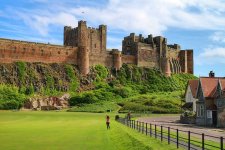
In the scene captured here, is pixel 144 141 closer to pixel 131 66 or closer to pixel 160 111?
pixel 160 111

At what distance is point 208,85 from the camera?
54.9 meters

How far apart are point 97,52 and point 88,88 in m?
13.4

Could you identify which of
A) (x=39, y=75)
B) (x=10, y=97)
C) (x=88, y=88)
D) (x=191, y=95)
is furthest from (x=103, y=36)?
(x=191, y=95)

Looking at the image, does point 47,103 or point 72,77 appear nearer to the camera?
point 47,103

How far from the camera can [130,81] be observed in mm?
125250

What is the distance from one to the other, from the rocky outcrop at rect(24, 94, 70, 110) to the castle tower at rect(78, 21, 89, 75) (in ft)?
49.1

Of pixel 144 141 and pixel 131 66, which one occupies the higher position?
pixel 131 66

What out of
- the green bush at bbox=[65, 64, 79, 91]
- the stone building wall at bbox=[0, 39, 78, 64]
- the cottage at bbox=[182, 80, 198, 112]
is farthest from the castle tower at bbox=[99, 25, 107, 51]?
the cottage at bbox=[182, 80, 198, 112]

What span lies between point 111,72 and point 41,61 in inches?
924

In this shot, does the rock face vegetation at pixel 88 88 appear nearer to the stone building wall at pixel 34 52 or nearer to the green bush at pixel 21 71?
the green bush at pixel 21 71

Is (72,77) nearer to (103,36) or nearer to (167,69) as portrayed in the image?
(103,36)

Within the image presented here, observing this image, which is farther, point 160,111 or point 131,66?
point 131,66

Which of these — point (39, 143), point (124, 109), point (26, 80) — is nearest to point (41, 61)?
point (26, 80)

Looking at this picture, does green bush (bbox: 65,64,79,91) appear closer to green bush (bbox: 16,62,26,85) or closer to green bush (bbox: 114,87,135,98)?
green bush (bbox: 114,87,135,98)
